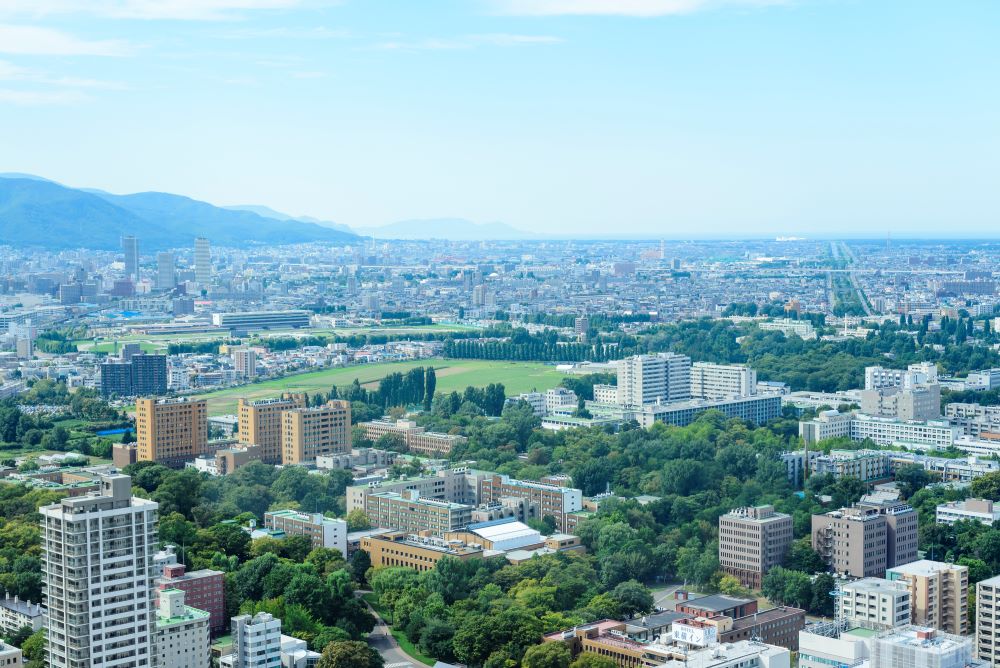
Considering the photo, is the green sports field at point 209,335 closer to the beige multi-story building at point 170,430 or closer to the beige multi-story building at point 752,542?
the beige multi-story building at point 170,430

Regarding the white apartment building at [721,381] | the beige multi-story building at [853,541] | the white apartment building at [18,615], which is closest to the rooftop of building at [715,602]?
Result: the beige multi-story building at [853,541]

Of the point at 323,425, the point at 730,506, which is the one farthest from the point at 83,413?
the point at 730,506

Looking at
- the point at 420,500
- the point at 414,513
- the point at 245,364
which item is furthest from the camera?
the point at 245,364

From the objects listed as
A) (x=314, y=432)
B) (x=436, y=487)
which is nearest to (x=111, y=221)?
(x=314, y=432)

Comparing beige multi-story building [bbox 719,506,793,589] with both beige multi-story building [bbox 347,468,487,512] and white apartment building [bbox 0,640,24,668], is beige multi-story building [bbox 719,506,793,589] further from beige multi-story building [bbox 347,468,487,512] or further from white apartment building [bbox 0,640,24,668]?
white apartment building [bbox 0,640,24,668]

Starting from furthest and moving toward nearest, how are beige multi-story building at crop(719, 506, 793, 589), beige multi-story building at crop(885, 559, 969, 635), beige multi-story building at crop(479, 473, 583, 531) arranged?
beige multi-story building at crop(479, 473, 583, 531) < beige multi-story building at crop(719, 506, 793, 589) < beige multi-story building at crop(885, 559, 969, 635)

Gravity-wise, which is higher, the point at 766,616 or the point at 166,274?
the point at 166,274

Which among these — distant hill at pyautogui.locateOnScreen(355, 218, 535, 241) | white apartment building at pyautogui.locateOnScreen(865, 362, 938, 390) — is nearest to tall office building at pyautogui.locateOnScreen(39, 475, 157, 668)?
white apartment building at pyautogui.locateOnScreen(865, 362, 938, 390)

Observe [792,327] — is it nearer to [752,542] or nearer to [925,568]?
[752,542]
